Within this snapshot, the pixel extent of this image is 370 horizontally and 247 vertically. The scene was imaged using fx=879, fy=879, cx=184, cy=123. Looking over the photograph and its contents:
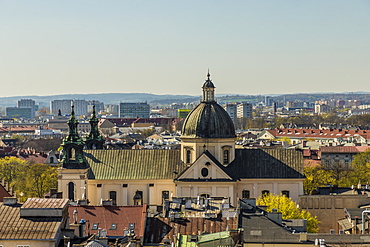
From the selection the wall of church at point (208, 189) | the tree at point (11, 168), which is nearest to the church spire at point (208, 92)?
the wall of church at point (208, 189)

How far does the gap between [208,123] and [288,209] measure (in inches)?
526

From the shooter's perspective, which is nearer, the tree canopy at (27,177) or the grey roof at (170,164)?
the grey roof at (170,164)

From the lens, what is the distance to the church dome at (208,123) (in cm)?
8038

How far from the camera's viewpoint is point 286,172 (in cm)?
8106

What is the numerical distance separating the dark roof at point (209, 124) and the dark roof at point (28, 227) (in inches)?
1446

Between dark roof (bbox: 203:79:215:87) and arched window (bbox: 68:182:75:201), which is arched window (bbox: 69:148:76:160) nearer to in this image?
arched window (bbox: 68:182:75:201)

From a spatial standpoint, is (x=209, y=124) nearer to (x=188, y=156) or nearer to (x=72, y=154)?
(x=188, y=156)

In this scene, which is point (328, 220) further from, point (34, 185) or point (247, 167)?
point (34, 185)

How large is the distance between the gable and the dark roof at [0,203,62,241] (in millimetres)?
35453

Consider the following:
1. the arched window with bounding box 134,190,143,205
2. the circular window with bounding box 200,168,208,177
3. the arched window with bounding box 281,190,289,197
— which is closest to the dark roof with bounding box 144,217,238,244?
the circular window with bounding box 200,168,208,177

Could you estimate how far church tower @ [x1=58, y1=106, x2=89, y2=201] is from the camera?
7925cm

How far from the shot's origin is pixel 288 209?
70750 mm

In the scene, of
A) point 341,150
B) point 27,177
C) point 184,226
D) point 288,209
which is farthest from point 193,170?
point 341,150

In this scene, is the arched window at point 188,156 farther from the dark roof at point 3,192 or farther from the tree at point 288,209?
the dark roof at point 3,192
